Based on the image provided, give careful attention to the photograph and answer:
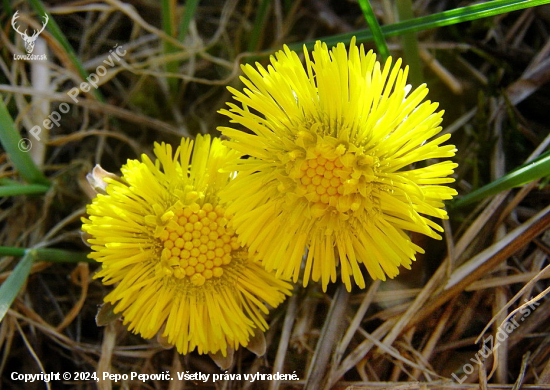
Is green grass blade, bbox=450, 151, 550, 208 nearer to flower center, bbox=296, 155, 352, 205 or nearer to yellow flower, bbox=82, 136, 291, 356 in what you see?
flower center, bbox=296, 155, 352, 205

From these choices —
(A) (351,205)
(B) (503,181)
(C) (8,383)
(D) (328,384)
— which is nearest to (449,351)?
(D) (328,384)

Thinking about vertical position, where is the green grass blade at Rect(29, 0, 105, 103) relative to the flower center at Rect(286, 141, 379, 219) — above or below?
above

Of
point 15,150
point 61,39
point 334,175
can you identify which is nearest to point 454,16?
point 334,175

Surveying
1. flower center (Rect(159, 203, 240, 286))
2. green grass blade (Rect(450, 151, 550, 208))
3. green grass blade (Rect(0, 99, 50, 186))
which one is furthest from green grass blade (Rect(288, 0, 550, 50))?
green grass blade (Rect(0, 99, 50, 186))

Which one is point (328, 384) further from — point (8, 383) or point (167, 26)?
point (167, 26)

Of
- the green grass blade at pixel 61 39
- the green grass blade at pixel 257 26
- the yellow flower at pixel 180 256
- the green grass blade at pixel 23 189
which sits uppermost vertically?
the green grass blade at pixel 257 26

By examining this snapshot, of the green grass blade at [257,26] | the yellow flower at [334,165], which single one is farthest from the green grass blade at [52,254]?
the green grass blade at [257,26]

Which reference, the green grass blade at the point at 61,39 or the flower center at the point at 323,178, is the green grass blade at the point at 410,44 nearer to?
the flower center at the point at 323,178
